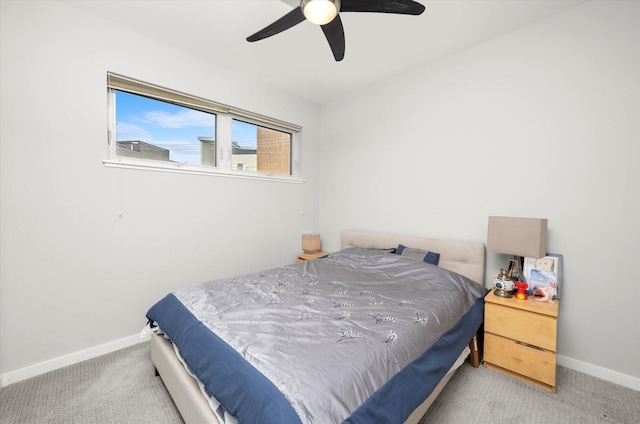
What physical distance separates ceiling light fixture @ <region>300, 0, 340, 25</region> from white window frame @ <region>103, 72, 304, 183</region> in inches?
69.9

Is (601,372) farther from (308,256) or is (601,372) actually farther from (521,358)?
(308,256)

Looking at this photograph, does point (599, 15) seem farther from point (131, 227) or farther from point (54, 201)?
point (54, 201)

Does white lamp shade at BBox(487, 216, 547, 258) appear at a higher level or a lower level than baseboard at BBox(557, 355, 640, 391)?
higher

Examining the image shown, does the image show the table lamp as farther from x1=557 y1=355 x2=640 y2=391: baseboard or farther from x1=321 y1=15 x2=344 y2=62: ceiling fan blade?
x1=321 y1=15 x2=344 y2=62: ceiling fan blade

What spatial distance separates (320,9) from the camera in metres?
1.38

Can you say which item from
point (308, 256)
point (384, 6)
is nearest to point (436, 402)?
point (308, 256)

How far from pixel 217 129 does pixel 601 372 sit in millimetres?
3991

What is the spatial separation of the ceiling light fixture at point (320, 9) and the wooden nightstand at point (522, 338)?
2205 millimetres

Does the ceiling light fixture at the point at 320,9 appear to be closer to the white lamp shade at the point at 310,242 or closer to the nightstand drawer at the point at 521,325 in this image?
the nightstand drawer at the point at 521,325

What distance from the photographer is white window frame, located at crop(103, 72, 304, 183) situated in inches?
89.5

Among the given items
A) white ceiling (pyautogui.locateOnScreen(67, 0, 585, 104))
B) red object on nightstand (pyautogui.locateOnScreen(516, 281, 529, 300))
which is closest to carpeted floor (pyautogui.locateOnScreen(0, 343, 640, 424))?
red object on nightstand (pyautogui.locateOnScreen(516, 281, 529, 300))

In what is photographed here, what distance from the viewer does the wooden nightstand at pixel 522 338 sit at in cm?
175

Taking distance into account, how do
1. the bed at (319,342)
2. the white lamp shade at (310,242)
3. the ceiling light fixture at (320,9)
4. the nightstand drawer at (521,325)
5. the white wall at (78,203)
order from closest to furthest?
1. the bed at (319,342)
2. the ceiling light fixture at (320,9)
3. the nightstand drawer at (521,325)
4. the white wall at (78,203)
5. the white lamp shade at (310,242)

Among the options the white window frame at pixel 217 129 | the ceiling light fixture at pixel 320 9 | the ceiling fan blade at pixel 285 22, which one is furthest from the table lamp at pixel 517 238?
the white window frame at pixel 217 129
